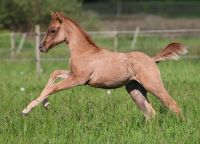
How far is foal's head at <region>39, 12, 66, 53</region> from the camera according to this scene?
10664 millimetres

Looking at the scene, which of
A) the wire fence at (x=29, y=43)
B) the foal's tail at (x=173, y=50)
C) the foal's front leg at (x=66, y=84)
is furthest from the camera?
the wire fence at (x=29, y=43)

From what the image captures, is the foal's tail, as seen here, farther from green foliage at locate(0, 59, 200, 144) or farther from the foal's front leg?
the foal's front leg

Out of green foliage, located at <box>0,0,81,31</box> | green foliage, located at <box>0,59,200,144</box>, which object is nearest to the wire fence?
green foliage, located at <box>0,0,81,31</box>

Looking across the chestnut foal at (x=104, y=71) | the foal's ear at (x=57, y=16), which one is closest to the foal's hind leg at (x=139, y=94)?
the chestnut foal at (x=104, y=71)

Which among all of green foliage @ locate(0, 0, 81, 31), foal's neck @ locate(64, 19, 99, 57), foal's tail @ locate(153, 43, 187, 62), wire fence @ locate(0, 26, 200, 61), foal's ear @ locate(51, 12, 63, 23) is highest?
foal's ear @ locate(51, 12, 63, 23)

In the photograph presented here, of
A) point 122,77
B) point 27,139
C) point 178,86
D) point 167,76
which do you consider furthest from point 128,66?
point 167,76

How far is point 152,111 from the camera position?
1038 centimetres

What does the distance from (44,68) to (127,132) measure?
11.8 m

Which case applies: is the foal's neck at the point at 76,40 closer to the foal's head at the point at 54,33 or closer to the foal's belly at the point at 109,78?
the foal's head at the point at 54,33

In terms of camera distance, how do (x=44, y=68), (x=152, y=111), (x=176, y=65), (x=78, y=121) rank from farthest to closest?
(x=44, y=68) < (x=176, y=65) < (x=152, y=111) < (x=78, y=121)

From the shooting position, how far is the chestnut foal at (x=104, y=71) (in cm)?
1015

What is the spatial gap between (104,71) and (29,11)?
23.7m

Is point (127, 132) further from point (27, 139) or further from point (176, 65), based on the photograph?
point (176, 65)

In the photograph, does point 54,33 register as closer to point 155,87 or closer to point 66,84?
point 66,84
